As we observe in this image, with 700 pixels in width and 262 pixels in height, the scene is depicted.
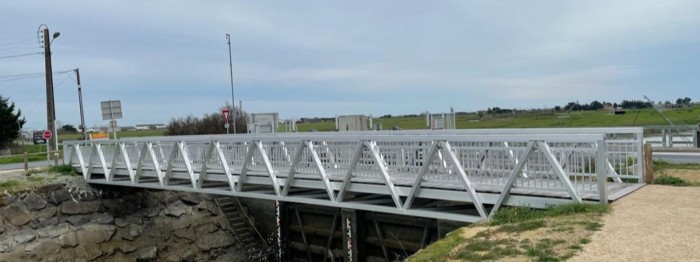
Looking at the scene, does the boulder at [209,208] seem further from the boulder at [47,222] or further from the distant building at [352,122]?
the distant building at [352,122]

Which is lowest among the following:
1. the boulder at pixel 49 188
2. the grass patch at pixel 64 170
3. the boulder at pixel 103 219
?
the boulder at pixel 103 219

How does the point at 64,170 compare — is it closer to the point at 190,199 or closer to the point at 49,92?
the point at 190,199

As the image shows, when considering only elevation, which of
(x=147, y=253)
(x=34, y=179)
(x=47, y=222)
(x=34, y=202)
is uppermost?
(x=34, y=179)

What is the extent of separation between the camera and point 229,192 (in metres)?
15.1

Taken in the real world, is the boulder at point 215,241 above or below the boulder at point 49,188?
below

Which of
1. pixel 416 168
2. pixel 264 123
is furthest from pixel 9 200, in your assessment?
pixel 416 168

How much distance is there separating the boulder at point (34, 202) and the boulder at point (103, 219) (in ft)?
5.70

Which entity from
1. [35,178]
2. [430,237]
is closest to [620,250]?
[430,237]

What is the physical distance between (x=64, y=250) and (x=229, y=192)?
27.0ft

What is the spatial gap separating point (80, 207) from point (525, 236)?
1765 centimetres

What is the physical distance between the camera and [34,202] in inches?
787

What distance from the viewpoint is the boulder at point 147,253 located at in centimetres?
2094

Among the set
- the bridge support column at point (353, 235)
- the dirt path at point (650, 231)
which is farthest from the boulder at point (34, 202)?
the dirt path at point (650, 231)

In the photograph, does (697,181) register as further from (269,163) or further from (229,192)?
(229,192)
